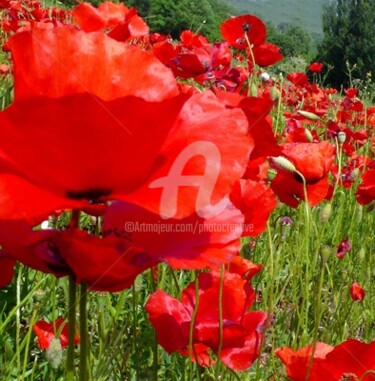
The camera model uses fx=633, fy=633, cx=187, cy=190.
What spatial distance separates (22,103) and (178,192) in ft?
0.37

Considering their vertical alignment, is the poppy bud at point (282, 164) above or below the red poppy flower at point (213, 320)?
above

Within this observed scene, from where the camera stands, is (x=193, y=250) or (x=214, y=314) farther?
(x=214, y=314)

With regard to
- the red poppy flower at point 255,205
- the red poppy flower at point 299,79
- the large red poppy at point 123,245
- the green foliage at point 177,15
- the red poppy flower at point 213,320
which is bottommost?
the green foliage at point 177,15

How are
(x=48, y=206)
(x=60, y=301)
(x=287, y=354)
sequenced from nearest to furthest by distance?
1. (x=48, y=206)
2. (x=287, y=354)
3. (x=60, y=301)

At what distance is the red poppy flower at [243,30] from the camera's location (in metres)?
1.63

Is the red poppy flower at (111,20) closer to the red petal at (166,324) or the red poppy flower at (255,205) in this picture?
the red poppy flower at (255,205)

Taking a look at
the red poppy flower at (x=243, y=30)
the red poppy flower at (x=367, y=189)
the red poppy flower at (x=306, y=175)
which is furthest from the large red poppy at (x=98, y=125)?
the red poppy flower at (x=243, y=30)

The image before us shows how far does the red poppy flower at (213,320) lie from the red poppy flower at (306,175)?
0.89 feet

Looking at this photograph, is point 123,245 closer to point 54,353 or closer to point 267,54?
point 54,353

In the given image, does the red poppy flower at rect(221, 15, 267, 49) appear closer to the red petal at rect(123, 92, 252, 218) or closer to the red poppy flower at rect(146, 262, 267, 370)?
the red poppy flower at rect(146, 262, 267, 370)

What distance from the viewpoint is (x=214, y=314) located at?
2.66 feet

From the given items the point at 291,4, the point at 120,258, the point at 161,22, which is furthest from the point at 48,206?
the point at 291,4

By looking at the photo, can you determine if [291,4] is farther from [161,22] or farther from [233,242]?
[233,242]

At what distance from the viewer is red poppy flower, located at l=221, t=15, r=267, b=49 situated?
163 cm
